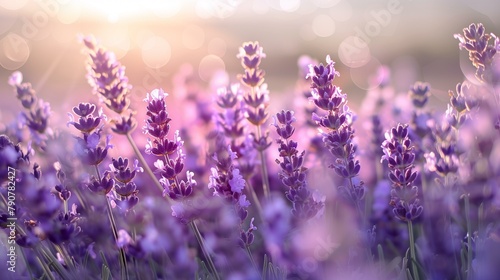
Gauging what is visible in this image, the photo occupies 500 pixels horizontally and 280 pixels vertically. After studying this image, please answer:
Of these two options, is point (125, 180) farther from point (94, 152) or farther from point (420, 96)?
point (420, 96)

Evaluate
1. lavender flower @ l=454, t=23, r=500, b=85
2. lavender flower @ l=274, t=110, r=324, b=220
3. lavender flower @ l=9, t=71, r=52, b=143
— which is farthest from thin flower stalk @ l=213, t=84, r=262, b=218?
lavender flower @ l=454, t=23, r=500, b=85

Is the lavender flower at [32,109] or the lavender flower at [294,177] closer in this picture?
the lavender flower at [294,177]

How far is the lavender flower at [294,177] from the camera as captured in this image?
198 cm

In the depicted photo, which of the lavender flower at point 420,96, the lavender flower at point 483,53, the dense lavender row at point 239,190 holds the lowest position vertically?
the dense lavender row at point 239,190

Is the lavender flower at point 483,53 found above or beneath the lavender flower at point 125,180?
above

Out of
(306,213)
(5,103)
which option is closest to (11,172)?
(306,213)

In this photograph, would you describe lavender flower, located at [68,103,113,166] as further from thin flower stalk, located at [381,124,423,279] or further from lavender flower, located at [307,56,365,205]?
thin flower stalk, located at [381,124,423,279]

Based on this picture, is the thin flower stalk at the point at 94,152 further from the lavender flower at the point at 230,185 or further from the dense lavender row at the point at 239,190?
the lavender flower at the point at 230,185

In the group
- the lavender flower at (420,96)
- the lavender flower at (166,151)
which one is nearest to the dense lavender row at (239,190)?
the lavender flower at (166,151)

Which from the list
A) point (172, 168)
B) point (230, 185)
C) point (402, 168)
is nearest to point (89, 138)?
point (172, 168)

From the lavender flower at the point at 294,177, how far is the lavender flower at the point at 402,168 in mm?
229

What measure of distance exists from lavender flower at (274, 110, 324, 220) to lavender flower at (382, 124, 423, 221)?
23 cm

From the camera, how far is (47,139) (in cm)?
236

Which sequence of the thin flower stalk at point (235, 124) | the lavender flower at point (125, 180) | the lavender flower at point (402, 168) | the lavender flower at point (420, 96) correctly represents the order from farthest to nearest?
the lavender flower at point (420, 96) → the thin flower stalk at point (235, 124) → the lavender flower at point (125, 180) → the lavender flower at point (402, 168)
